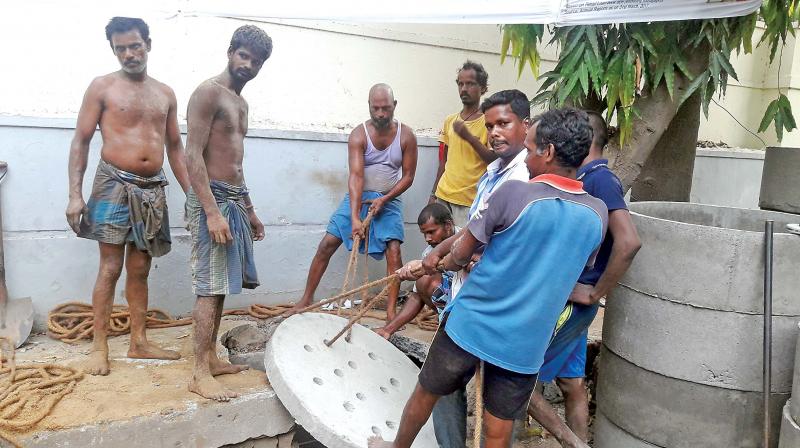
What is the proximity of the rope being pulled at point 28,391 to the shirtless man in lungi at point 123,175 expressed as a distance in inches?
7.0

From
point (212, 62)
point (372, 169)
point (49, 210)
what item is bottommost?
point (49, 210)

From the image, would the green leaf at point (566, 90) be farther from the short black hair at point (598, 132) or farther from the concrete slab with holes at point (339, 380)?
the concrete slab with holes at point (339, 380)

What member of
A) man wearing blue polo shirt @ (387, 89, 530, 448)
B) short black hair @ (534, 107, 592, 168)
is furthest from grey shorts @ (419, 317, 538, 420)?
short black hair @ (534, 107, 592, 168)

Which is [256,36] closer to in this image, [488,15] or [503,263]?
[488,15]

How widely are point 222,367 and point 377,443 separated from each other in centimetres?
101

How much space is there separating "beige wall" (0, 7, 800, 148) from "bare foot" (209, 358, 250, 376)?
6.87 ft

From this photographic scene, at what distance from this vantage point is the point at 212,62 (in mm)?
4844

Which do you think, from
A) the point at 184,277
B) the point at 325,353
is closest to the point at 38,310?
the point at 184,277

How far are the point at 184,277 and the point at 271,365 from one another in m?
1.68

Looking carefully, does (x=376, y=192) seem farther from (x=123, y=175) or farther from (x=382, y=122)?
(x=123, y=175)

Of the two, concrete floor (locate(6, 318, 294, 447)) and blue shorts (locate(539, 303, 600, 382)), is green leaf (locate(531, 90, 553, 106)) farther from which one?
concrete floor (locate(6, 318, 294, 447))

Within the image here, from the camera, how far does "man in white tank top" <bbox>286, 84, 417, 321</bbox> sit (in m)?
4.76

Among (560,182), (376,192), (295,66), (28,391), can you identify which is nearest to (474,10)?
(560,182)

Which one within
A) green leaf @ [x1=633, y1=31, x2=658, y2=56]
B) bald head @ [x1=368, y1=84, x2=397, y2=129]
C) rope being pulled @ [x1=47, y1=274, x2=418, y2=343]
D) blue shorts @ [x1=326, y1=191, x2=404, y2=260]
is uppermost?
green leaf @ [x1=633, y1=31, x2=658, y2=56]
